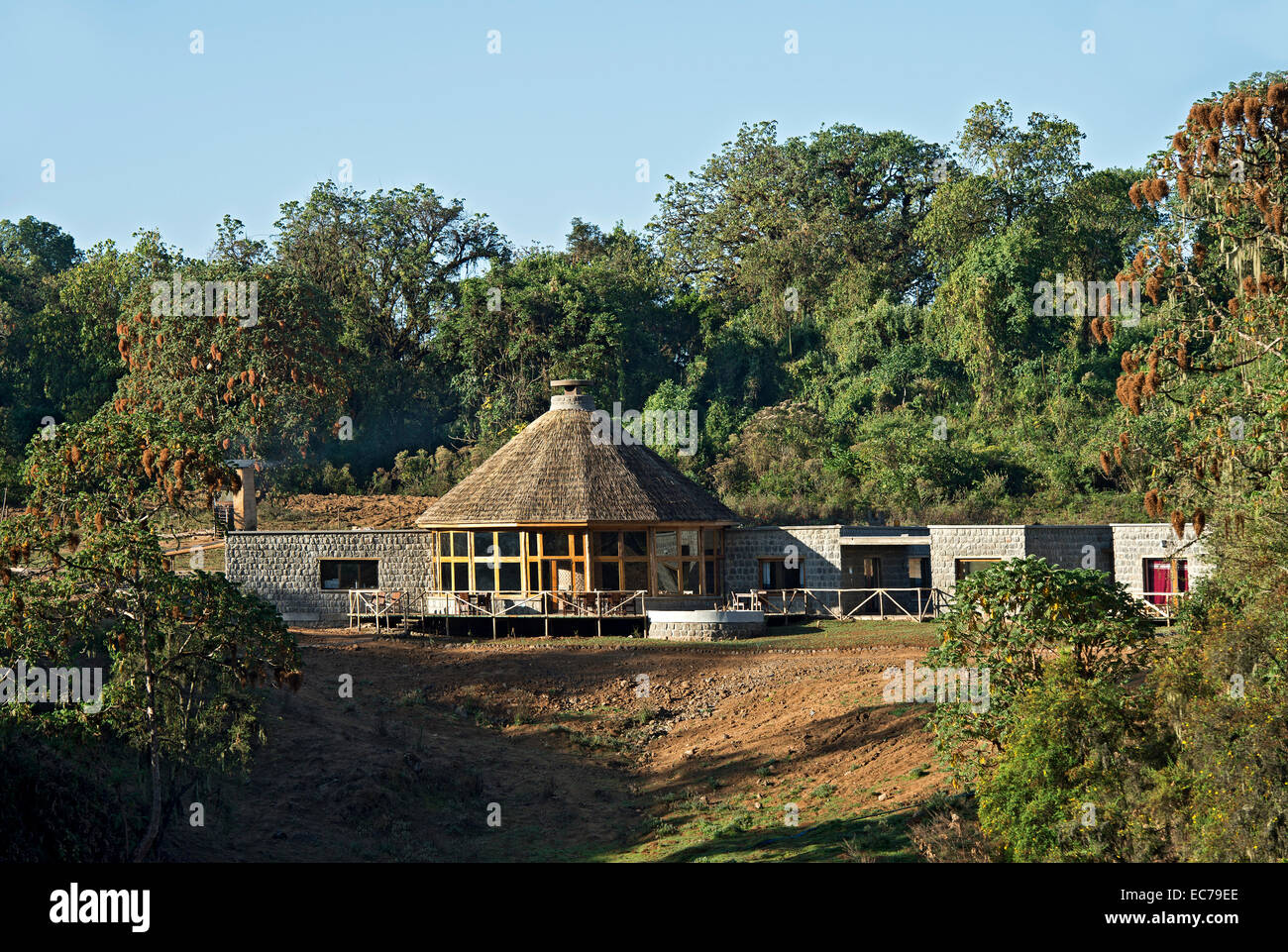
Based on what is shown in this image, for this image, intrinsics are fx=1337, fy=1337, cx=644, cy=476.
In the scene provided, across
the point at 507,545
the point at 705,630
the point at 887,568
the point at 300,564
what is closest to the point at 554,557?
the point at 507,545

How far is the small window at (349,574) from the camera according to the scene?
32.1 meters

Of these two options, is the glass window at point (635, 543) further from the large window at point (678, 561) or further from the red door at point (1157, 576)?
the red door at point (1157, 576)

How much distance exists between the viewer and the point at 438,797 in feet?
60.1

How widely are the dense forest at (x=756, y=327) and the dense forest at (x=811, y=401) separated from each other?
143mm

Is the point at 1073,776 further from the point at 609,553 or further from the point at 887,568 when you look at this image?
the point at 887,568

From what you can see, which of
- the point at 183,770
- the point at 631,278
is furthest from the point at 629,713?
the point at 631,278

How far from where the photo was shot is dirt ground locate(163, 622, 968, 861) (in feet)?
53.0

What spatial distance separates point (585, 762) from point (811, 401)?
1161 inches

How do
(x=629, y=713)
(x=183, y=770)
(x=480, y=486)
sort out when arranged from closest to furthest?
(x=183, y=770) → (x=629, y=713) → (x=480, y=486)

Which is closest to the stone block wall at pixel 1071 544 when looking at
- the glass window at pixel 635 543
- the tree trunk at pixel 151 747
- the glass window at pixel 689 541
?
the glass window at pixel 689 541

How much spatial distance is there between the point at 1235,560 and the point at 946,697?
3.50 metres

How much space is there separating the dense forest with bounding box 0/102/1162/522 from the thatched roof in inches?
318

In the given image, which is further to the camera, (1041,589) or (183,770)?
(183,770)
